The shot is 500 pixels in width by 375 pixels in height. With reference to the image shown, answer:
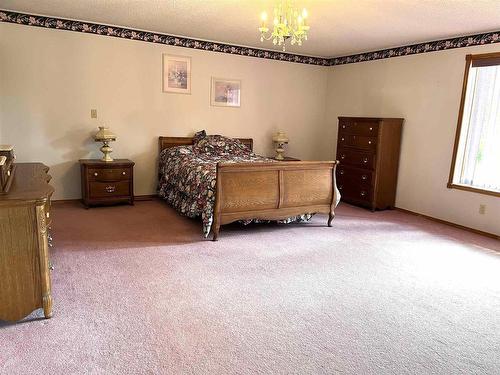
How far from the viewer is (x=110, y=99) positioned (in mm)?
5199

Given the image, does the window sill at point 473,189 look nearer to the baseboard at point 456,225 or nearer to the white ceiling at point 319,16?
the baseboard at point 456,225

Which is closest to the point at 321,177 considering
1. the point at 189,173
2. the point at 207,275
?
the point at 189,173

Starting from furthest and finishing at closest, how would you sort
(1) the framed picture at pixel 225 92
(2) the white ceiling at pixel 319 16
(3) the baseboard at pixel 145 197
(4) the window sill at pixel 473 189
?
(1) the framed picture at pixel 225 92 → (3) the baseboard at pixel 145 197 → (4) the window sill at pixel 473 189 → (2) the white ceiling at pixel 319 16

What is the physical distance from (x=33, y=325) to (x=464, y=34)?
526 cm

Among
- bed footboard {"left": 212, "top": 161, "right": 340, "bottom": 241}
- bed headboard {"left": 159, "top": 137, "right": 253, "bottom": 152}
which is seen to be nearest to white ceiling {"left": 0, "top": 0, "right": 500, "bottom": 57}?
bed headboard {"left": 159, "top": 137, "right": 253, "bottom": 152}

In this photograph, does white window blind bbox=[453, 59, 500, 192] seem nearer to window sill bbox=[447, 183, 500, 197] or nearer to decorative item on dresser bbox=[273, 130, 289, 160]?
window sill bbox=[447, 183, 500, 197]

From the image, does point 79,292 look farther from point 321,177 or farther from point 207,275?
point 321,177

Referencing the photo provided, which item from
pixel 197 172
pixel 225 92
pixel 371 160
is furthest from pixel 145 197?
pixel 371 160

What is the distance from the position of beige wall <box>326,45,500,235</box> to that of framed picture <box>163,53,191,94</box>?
2825 mm

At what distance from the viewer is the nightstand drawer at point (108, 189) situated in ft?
16.1

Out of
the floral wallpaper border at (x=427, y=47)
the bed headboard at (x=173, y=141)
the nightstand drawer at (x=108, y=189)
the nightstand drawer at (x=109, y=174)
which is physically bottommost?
the nightstand drawer at (x=108, y=189)

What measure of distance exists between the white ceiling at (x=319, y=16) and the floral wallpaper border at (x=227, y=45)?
14 centimetres

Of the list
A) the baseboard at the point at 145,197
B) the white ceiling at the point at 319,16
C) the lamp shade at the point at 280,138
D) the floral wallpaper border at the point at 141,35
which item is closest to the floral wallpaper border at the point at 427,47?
the white ceiling at the point at 319,16

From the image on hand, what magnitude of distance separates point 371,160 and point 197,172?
2623mm
